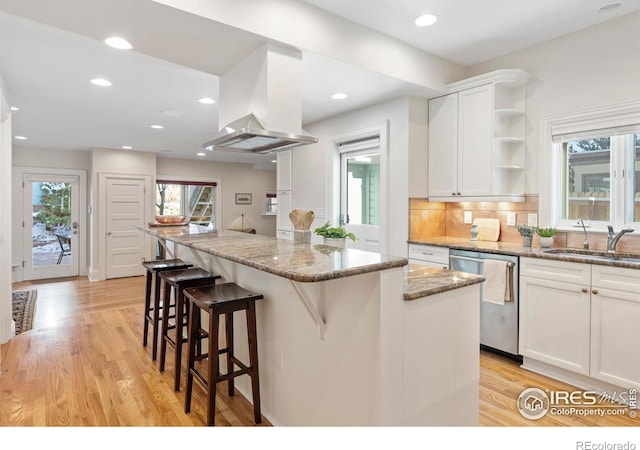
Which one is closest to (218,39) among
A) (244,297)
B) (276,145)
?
(276,145)

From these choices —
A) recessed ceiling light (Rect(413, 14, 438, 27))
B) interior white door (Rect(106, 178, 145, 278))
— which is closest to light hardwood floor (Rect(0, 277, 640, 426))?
recessed ceiling light (Rect(413, 14, 438, 27))

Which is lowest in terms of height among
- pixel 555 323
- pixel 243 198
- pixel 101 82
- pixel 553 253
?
pixel 555 323

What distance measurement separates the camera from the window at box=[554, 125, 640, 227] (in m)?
2.83

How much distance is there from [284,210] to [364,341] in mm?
3628

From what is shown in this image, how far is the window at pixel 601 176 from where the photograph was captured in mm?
2830

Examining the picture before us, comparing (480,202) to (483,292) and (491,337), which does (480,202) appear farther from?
(491,337)

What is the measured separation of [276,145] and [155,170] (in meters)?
5.53

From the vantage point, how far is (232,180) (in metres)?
8.83

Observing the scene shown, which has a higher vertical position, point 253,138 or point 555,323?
point 253,138

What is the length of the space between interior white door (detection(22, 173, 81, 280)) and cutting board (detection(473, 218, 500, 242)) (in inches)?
281

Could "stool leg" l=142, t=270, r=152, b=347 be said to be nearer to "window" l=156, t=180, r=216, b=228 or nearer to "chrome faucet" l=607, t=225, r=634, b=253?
"chrome faucet" l=607, t=225, r=634, b=253

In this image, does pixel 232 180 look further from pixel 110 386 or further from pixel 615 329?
pixel 615 329

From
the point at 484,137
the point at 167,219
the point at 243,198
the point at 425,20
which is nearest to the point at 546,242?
the point at 484,137

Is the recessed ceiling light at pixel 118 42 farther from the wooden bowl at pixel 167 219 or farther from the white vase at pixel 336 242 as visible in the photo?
the wooden bowl at pixel 167 219
